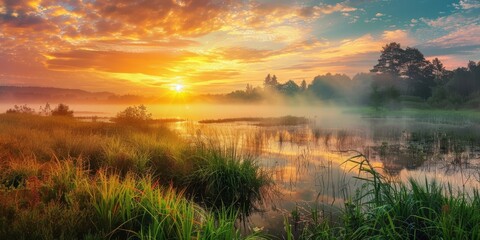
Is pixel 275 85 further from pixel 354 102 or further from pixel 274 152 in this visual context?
pixel 274 152

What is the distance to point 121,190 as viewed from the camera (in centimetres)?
733

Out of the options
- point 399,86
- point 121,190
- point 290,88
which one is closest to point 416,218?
point 121,190

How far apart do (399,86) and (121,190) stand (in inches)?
4048

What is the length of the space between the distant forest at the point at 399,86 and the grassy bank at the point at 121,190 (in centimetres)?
6827

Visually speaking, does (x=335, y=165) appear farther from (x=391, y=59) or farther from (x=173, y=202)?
(x=391, y=59)

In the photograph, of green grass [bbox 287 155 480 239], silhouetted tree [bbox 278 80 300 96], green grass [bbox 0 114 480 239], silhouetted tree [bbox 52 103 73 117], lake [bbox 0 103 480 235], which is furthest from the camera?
silhouetted tree [bbox 278 80 300 96]

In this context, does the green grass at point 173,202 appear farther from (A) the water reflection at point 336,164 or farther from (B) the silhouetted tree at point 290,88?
(B) the silhouetted tree at point 290,88

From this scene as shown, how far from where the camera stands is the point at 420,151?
846 inches

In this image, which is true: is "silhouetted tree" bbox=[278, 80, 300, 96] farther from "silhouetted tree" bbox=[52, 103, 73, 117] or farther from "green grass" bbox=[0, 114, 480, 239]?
"green grass" bbox=[0, 114, 480, 239]

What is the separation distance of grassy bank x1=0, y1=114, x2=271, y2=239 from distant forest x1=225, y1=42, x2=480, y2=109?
224 ft

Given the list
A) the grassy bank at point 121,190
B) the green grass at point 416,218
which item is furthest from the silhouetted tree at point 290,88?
the green grass at point 416,218

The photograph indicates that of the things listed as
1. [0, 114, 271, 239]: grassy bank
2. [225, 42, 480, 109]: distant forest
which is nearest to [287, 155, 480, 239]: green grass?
[0, 114, 271, 239]: grassy bank

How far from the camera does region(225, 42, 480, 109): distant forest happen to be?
7345 cm

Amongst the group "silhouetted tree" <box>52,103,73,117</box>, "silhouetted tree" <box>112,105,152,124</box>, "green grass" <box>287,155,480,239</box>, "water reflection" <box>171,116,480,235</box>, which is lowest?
"water reflection" <box>171,116,480,235</box>
